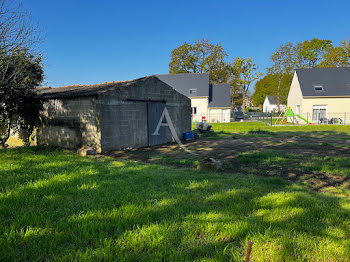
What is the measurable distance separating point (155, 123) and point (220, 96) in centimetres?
2790

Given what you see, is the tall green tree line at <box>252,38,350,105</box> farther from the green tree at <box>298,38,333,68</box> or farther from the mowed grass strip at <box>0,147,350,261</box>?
the mowed grass strip at <box>0,147,350,261</box>

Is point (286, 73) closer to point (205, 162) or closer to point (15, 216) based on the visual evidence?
point (205, 162)

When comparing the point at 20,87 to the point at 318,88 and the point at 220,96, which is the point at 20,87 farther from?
the point at 318,88

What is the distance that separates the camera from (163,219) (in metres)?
3.27

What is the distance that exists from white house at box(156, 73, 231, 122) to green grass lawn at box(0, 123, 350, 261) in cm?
3154

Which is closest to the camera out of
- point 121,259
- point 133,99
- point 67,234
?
point 121,259

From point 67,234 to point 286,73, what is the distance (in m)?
55.0

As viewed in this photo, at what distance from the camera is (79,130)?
10844mm

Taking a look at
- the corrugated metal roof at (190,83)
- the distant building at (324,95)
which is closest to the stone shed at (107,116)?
the distant building at (324,95)

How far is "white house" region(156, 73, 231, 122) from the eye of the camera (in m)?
37.5

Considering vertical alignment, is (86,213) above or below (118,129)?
below

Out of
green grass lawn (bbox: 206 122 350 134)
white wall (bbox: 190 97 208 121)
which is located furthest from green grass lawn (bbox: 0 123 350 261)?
white wall (bbox: 190 97 208 121)

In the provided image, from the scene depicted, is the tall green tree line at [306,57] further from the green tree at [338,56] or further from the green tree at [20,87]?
the green tree at [20,87]

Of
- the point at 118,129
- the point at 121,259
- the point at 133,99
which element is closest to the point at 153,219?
the point at 121,259
